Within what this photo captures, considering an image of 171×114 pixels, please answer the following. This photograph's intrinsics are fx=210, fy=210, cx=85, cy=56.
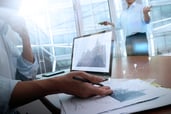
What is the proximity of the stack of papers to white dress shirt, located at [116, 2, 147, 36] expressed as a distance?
204 cm

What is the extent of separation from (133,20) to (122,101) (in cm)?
225

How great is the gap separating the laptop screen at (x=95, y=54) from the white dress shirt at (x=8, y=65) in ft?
1.04

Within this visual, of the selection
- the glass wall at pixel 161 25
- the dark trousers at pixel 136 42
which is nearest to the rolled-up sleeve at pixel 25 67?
the dark trousers at pixel 136 42

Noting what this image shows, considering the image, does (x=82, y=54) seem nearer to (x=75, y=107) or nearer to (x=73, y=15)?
(x=75, y=107)

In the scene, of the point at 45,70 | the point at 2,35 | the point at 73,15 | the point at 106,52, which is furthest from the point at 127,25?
the point at 2,35

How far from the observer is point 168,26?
149 inches

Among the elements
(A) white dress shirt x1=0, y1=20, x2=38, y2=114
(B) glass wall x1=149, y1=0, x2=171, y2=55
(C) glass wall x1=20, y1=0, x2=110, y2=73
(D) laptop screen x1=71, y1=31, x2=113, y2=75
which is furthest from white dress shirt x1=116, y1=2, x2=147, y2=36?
(A) white dress shirt x1=0, y1=20, x2=38, y2=114

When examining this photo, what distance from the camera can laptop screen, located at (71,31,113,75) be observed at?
1112 mm

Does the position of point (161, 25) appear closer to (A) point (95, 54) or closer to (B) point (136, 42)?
(B) point (136, 42)

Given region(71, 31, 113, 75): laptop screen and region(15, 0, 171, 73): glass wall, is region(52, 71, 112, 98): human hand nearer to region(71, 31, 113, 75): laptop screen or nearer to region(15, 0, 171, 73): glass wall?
region(71, 31, 113, 75): laptop screen

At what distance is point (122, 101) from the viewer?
2.06ft

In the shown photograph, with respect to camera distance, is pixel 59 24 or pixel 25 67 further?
pixel 59 24

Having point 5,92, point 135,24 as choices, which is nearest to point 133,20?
point 135,24

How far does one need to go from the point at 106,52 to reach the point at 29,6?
7.16 ft
